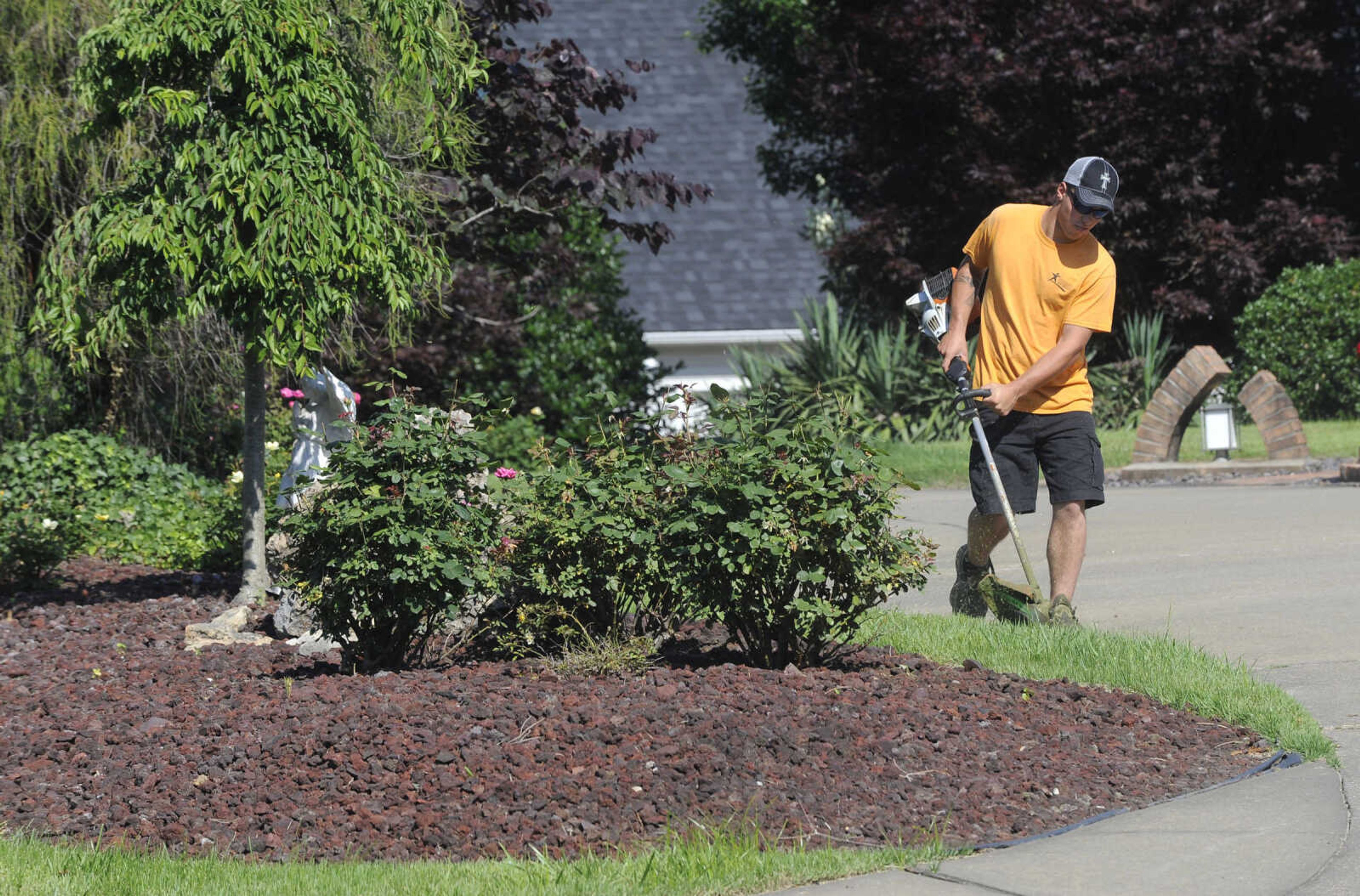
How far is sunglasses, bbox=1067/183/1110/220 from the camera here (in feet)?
20.7

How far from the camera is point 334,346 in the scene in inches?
418

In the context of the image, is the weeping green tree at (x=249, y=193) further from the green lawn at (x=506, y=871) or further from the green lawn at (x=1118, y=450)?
the green lawn at (x=1118, y=450)

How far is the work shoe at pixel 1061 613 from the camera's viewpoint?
6449 mm

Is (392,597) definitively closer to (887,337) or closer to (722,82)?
(887,337)

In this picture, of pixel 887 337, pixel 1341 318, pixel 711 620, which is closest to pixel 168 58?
pixel 711 620

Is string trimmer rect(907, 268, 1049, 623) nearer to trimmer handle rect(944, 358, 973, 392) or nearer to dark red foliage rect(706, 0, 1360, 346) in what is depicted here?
trimmer handle rect(944, 358, 973, 392)

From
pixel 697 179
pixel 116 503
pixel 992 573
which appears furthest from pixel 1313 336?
pixel 116 503

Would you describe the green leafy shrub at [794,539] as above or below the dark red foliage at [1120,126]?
below

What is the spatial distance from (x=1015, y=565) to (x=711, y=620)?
3.66 metres

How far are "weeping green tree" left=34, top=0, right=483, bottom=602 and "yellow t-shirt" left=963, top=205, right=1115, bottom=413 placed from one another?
269 cm

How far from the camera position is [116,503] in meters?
9.98

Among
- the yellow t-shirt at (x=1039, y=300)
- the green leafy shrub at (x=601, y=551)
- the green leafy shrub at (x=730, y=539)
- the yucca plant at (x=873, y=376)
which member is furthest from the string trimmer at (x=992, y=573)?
the yucca plant at (x=873, y=376)

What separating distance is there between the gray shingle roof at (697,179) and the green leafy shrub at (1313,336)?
539cm

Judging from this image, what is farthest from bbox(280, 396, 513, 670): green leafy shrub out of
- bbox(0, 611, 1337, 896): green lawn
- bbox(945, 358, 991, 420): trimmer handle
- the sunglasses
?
the sunglasses
